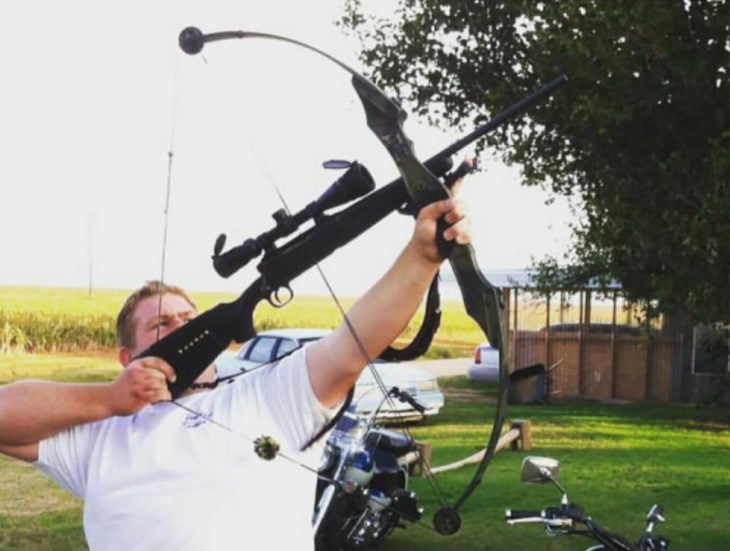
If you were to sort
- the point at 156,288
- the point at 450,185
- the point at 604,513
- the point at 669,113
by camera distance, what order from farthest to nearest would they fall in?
the point at 669,113
the point at 604,513
the point at 156,288
the point at 450,185

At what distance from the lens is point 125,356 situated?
8.20 feet

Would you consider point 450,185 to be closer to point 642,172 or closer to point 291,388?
point 291,388

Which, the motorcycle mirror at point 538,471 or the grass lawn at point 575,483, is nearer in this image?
the motorcycle mirror at point 538,471

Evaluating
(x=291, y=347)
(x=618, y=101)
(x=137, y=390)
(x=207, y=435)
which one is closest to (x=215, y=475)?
(x=207, y=435)

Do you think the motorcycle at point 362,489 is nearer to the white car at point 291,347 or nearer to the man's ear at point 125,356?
the man's ear at point 125,356

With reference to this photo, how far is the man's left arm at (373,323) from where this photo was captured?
200cm

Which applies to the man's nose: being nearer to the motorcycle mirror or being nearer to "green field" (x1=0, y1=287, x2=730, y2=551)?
"green field" (x1=0, y1=287, x2=730, y2=551)

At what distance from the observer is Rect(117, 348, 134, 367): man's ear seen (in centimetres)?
248

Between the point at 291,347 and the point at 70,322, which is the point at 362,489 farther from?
the point at 70,322

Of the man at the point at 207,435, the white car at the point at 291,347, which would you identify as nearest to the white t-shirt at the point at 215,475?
the man at the point at 207,435

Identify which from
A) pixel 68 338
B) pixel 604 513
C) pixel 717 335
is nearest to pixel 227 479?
pixel 604 513

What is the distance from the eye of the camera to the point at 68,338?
28.8 metres

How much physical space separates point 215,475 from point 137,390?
0.23 metres

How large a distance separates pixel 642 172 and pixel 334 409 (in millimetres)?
9574
